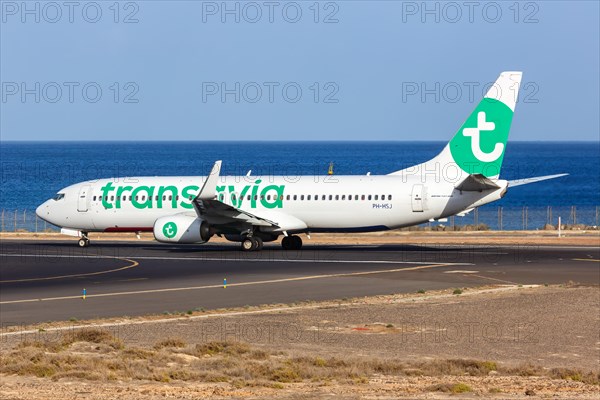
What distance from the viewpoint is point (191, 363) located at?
70.1ft

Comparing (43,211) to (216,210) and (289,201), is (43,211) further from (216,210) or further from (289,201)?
(289,201)

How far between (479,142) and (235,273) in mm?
13936

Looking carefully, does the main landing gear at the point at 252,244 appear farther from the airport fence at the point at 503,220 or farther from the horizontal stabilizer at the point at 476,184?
the airport fence at the point at 503,220

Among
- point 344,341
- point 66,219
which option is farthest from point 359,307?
point 66,219

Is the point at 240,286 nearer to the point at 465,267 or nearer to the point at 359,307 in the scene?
the point at 359,307

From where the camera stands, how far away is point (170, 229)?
49938 mm

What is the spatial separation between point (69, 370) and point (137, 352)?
7.13 feet

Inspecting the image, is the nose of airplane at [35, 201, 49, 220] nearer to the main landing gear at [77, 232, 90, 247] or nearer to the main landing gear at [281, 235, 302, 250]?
the main landing gear at [77, 232, 90, 247]

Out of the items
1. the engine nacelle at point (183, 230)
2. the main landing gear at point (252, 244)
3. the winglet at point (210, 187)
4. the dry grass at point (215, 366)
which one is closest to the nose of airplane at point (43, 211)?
the engine nacelle at point (183, 230)

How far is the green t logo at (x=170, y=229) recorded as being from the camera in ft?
164

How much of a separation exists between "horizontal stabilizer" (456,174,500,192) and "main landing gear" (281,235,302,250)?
9288mm

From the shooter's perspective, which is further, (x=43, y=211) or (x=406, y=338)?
(x=43, y=211)

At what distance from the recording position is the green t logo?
4994 centimetres

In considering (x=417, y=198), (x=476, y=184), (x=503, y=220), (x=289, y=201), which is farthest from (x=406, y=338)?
(x=503, y=220)
